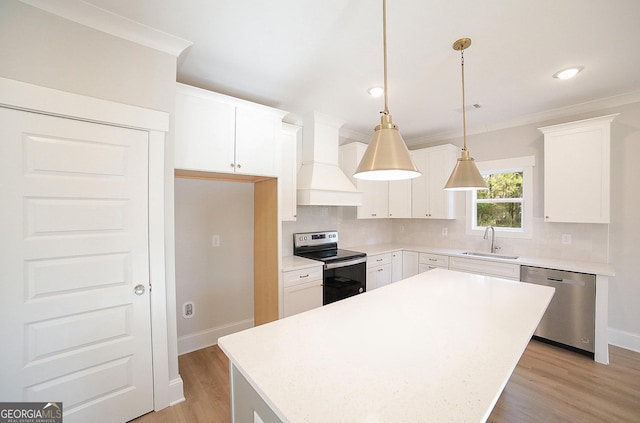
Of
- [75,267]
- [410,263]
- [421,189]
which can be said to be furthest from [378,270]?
[75,267]

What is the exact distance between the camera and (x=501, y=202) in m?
3.48

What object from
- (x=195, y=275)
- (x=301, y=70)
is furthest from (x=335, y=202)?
(x=195, y=275)

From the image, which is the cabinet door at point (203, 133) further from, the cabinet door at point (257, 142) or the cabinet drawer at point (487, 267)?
the cabinet drawer at point (487, 267)

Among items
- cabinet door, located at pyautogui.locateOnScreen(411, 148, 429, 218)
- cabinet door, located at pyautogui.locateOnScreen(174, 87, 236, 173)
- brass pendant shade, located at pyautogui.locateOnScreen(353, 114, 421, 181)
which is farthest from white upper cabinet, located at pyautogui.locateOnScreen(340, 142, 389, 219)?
brass pendant shade, located at pyautogui.locateOnScreen(353, 114, 421, 181)

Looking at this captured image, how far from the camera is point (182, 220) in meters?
2.54

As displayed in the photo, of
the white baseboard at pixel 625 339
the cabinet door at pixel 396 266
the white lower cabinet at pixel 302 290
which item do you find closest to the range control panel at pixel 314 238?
the white lower cabinet at pixel 302 290

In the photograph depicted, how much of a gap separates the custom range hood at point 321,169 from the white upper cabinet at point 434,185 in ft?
3.78

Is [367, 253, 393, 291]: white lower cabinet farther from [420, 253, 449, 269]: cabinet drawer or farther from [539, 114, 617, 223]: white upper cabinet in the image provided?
[539, 114, 617, 223]: white upper cabinet

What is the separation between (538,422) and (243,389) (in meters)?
2.03

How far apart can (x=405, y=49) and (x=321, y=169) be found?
1536 millimetres

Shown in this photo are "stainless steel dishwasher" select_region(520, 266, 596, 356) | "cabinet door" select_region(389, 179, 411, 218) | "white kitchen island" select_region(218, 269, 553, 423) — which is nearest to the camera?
"white kitchen island" select_region(218, 269, 553, 423)

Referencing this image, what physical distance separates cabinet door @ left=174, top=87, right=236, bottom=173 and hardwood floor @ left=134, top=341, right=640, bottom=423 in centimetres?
177

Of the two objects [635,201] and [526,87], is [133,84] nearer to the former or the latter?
[526,87]

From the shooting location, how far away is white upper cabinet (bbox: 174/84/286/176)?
2.02 meters
